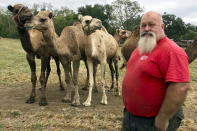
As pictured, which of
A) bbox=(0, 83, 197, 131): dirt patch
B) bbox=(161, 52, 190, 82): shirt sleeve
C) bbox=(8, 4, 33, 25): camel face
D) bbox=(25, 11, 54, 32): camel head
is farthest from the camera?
bbox=(8, 4, 33, 25): camel face

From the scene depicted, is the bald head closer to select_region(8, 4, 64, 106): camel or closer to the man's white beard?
the man's white beard

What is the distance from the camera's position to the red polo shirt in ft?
5.92

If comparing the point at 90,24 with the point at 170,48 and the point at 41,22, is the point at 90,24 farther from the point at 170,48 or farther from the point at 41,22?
the point at 170,48

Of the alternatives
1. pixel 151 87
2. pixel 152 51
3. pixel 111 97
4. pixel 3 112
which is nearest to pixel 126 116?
pixel 151 87

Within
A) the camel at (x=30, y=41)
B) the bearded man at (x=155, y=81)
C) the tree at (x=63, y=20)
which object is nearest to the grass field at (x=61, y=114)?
the camel at (x=30, y=41)

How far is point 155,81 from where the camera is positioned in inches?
77.0

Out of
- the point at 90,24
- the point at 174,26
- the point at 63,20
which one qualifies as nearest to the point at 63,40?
the point at 90,24

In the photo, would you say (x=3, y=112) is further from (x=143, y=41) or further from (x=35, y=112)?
(x=143, y=41)

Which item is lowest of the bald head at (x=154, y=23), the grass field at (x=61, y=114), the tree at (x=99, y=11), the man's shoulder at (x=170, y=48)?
the grass field at (x=61, y=114)

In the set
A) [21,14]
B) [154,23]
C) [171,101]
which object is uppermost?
[21,14]

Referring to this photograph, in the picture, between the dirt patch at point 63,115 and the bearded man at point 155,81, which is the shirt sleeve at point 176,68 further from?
the dirt patch at point 63,115

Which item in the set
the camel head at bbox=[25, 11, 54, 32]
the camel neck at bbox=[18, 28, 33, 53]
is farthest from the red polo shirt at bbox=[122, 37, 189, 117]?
the camel neck at bbox=[18, 28, 33, 53]

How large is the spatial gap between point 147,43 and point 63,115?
3.38 metres

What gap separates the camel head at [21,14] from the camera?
4.98 metres
